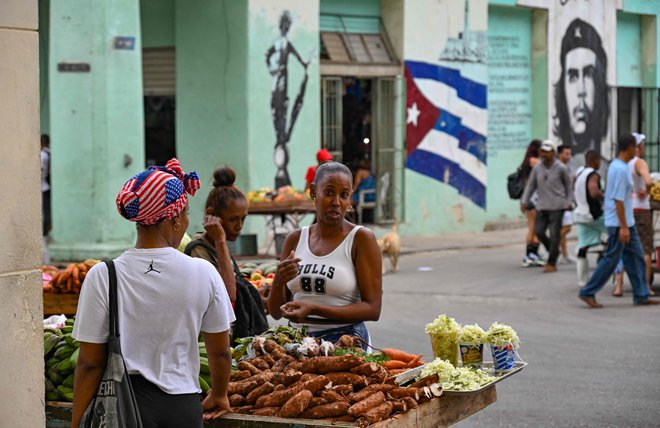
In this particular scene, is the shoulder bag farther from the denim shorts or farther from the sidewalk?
the sidewalk

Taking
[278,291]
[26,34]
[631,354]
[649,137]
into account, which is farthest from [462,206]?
[26,34]

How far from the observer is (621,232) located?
45.5ft

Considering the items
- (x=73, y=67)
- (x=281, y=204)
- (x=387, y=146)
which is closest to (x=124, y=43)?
(x=73, y=67)

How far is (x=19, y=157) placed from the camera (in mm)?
5012

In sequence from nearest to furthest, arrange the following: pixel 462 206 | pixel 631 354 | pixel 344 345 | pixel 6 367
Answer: pixel 6 367 < pixel 344 345 < pixel 631 354 < pixel 462 206

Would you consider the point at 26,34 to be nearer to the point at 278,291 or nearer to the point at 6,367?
the point at 6,367

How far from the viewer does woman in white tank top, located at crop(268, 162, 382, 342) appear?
6328 mm

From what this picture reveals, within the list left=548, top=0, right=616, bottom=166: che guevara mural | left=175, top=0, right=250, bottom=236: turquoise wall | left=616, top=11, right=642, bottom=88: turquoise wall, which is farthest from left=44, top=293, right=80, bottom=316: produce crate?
left=616, top=11, right=642, bottom=88: turquoise wall

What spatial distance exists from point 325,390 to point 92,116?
1251cm

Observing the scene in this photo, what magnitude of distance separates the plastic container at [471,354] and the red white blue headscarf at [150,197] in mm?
2165

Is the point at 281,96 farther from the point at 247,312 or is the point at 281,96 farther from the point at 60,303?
the point at 247,312

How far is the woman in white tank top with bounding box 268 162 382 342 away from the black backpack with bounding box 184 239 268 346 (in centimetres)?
61

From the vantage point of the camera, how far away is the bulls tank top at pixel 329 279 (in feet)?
20.9

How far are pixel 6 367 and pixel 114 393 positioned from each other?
67 cm
